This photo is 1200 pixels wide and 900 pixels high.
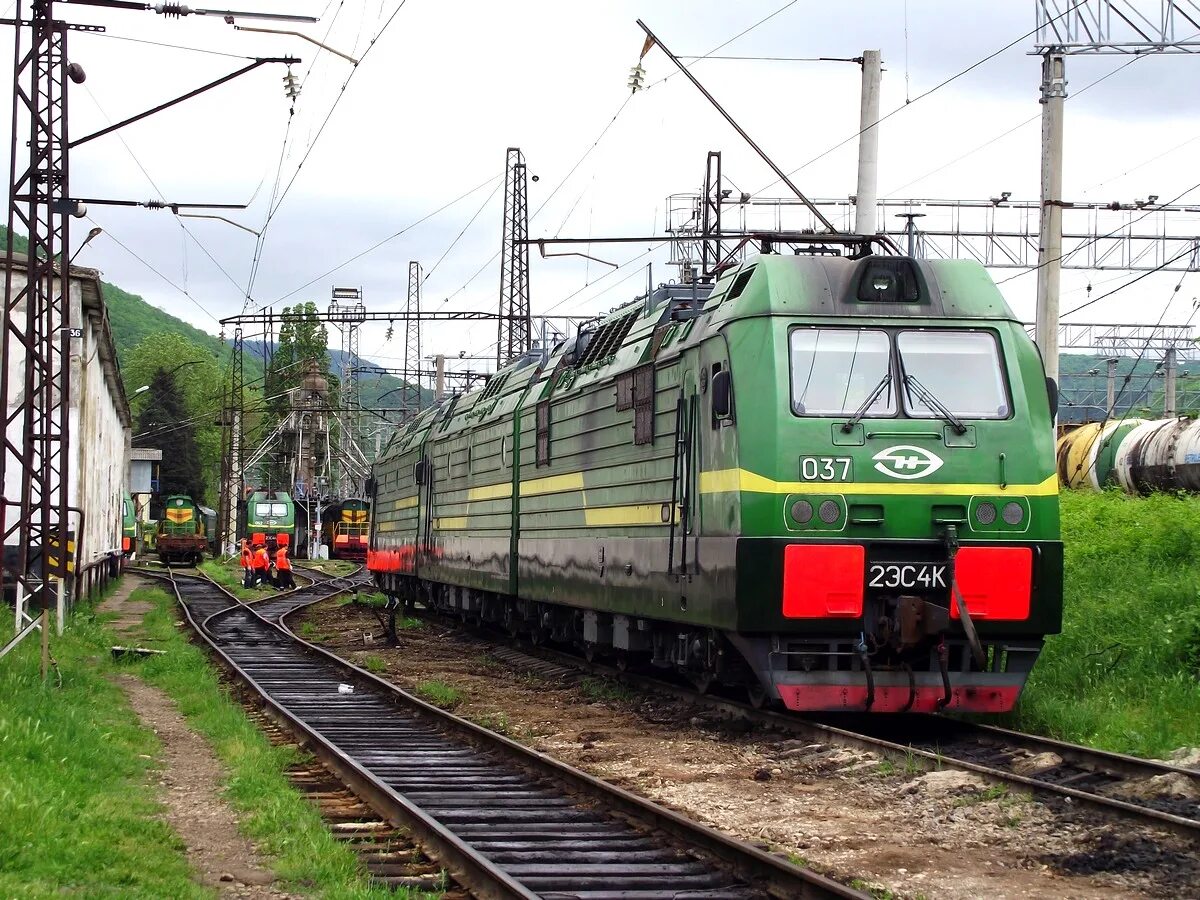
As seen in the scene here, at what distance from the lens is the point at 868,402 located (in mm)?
10852

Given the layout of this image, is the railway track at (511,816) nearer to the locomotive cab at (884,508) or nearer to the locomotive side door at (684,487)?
the locomotive side door at (684,487)

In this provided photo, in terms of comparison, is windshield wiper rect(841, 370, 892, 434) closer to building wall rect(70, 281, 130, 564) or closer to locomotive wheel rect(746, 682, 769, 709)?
locomotive wheel rect(746, 682, 769, 709)

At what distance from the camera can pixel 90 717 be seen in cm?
1253

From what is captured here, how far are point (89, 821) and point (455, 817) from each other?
1934 mm

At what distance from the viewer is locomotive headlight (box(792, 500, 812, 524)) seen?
10552 millimetres

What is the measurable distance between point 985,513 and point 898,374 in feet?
3.85

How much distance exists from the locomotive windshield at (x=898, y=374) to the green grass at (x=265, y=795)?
14.5ft

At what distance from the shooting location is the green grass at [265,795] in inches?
284

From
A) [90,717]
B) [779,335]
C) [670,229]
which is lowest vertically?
[90,717]

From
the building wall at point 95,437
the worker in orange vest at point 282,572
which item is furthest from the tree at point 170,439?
the worker in orange vest at point 282,572

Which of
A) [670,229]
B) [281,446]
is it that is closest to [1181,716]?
[670,229]

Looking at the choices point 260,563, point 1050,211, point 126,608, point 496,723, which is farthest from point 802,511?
point 260,563

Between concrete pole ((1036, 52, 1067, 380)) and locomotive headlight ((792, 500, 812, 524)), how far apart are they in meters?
6.74

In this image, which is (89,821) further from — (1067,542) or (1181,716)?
(1067,542)
